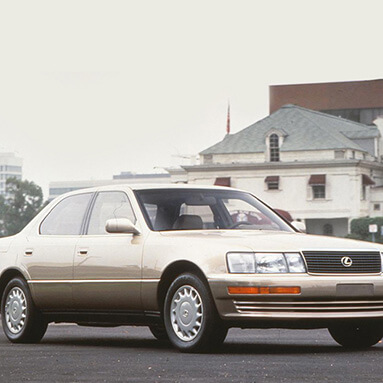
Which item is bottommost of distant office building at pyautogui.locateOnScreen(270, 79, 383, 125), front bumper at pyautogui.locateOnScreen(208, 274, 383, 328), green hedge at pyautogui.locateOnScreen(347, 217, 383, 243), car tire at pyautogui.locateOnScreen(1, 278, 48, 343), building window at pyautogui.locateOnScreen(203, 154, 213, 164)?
green hedge at pyautogui.locateOnScreen(347, 217, 383, 243)

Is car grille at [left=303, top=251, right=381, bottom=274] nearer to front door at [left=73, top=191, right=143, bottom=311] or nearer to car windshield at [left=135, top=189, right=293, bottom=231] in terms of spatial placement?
car windshield at [left=135, top=189, right=293, bottom=231]

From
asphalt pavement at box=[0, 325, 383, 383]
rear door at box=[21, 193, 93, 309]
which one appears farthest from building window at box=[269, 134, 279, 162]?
rear door at box=[21, 193, 93, 309]

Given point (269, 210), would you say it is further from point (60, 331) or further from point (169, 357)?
point (60, 331)

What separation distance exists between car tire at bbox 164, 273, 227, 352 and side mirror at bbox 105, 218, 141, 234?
2.71 feet

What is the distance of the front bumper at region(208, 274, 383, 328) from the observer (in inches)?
449

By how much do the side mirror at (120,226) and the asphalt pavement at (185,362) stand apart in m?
1.10

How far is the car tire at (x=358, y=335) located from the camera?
12406 mm

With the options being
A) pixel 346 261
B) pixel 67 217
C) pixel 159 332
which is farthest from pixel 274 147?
pixel 346 261

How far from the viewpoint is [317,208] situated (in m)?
122

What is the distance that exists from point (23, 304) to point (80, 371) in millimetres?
3869

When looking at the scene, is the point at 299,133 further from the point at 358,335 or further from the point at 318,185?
the point at 358,335

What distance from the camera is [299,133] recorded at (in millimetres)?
127750

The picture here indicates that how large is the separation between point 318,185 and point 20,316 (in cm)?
11087

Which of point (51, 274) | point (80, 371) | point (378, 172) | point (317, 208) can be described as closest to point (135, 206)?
point (51, 274)
